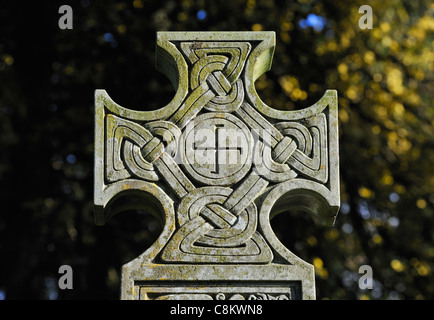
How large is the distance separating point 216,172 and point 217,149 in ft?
0.45

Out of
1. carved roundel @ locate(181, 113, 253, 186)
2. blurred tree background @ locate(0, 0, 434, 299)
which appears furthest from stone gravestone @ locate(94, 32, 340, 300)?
blurred tree background @ locate(0, 0, 434, 299)

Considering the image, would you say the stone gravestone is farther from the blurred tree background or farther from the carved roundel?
the blurred tree background

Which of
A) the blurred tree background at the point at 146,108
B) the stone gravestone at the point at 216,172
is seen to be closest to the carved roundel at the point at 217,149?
the stone gravestone at the point at 216,172

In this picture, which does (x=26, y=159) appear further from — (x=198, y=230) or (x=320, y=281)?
(x=198, y=230)

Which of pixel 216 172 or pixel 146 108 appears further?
pixel 146 108

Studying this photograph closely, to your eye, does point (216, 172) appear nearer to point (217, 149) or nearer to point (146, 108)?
point (217, 149)

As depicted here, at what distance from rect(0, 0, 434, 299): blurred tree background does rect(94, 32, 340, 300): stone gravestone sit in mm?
4445

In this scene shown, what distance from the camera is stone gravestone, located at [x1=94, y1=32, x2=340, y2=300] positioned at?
14.5ft

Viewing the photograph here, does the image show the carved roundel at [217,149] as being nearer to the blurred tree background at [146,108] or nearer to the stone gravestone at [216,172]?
the stone gravestone at [216,172]

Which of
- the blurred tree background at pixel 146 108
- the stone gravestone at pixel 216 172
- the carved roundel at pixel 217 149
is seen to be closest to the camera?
the stone gravestone at pixel 216 172

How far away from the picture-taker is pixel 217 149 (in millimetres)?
4641

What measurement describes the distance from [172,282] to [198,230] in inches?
12.8

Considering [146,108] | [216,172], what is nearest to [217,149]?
[216,172]

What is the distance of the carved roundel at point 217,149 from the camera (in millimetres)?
4605
